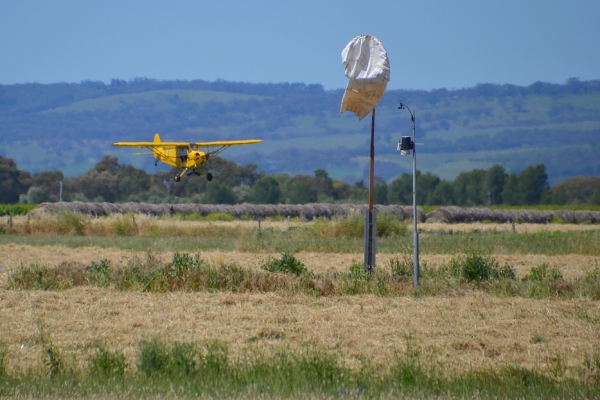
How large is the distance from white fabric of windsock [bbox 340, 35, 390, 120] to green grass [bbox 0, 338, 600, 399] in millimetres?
8338

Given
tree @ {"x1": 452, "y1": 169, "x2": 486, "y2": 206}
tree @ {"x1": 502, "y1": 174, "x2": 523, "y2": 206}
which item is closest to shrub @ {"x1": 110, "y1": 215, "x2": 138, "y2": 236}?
tree @ {"x1": 452, "y1": 169, "x2": 486, "y2": 206}

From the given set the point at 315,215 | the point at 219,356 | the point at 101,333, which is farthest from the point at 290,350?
the point at 315,215

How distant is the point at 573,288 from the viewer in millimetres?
16031

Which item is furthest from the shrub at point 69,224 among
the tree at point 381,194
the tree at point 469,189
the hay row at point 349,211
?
the tree at point 469,189

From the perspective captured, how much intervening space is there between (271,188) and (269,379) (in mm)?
78510

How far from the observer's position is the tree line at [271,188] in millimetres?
84312

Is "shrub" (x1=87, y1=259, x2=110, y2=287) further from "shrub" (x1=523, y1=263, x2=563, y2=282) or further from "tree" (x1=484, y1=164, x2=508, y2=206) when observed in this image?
"tree" (x1=484, y1=164, x2=508, y2=206)

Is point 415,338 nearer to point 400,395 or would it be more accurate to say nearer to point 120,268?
point 400,395

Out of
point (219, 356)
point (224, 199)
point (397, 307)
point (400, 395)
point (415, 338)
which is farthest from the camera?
point (224, 199)

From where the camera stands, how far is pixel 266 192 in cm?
8719

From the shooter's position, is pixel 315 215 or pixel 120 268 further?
pixel 315 215

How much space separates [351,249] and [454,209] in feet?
113

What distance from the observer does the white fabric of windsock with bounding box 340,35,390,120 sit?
58.2 feet

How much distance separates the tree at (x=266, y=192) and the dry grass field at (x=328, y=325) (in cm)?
6989
